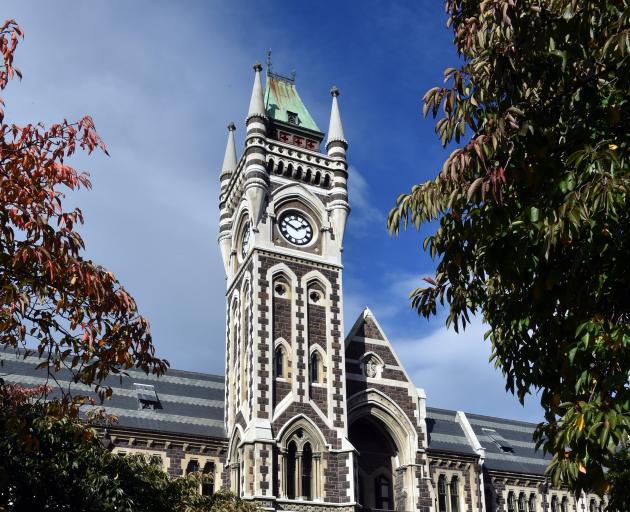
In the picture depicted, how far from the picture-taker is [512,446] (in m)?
48.8

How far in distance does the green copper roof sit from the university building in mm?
177

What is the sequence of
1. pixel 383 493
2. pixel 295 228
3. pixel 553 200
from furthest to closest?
pixel 295 228, pixel 383 493, pixel 553 200

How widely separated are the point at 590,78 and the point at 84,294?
314 inches

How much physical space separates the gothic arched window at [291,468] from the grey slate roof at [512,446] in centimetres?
1485

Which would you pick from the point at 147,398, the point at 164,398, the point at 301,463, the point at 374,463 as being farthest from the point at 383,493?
the point at 147,398

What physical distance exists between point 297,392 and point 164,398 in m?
7.78

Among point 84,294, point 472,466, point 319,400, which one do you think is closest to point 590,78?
point 84,294

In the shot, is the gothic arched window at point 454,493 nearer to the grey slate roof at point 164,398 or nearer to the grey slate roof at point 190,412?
the grey slate roof at point 190,412

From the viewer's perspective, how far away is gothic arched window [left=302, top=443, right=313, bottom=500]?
1378 inches

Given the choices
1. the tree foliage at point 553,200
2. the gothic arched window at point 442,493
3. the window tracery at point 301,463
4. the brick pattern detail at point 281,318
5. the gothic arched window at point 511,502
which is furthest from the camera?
the gothic arched window at point 511,502

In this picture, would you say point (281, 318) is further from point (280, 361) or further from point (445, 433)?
point (445, 433)

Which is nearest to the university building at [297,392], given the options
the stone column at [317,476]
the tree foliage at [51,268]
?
the stone column at [317,476]

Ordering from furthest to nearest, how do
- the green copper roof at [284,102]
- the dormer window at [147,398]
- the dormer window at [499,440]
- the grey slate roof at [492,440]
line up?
1. the dormer window at [499,440]
2. the green copper roof at [284,102]
3. the grey slate roof at [492,440]
4. the dormer window at [147,398]

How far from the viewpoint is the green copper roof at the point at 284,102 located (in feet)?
149
